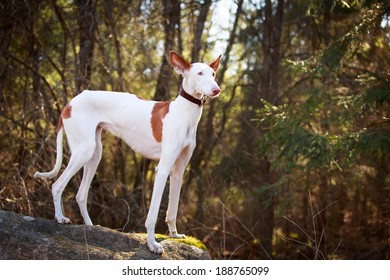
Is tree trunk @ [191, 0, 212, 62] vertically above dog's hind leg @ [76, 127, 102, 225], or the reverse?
tree trunk @ [191, 0, 212, 62]

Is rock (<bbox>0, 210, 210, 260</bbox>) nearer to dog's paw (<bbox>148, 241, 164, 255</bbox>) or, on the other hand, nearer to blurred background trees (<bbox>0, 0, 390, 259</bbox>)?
dog's paw (<bbox>148, 241, 164, 255</bbox>)

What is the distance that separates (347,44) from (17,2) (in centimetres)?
582

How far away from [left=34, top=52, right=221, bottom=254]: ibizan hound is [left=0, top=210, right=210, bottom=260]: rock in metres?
0.19

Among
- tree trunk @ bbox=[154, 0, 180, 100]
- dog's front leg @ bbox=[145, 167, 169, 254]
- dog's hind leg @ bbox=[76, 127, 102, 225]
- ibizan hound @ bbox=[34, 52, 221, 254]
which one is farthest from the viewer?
tree trunk @ bbox=[154, 0, 180, 100]

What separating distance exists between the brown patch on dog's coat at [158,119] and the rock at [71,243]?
3.66 ft

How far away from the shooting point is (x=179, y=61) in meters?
5.22

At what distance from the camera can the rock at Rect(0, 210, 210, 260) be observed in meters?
4.69

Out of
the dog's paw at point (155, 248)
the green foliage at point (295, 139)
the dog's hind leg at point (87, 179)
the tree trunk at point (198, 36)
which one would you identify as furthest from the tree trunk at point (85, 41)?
the dog's paw at point (155, 248)

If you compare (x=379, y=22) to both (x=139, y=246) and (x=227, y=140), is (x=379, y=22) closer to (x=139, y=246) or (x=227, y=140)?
(x=139, y=246)

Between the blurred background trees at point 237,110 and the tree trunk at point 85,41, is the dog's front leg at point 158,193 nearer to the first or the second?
the blurred background trees at point 237,110

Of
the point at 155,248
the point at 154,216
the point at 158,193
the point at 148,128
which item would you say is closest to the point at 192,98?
the point at 148,128

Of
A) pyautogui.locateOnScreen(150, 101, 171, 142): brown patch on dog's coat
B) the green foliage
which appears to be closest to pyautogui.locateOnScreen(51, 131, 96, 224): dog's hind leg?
pyautogui.locateOnScreen(150, 101, 171, 142): brown patch on dog's coat

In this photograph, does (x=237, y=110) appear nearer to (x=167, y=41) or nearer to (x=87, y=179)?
(x=167, y=41)

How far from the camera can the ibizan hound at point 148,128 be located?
519 centimetres
